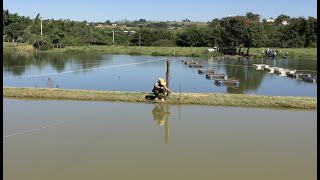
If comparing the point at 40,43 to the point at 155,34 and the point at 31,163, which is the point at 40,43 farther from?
the point at 31,163

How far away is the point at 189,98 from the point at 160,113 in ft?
5.64

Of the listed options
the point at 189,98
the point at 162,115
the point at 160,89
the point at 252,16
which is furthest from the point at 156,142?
the point at 252,16

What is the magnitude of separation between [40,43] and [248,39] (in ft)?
64.4

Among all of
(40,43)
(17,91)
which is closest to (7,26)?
(40,43)

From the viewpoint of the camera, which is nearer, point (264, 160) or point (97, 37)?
point (264, 160)

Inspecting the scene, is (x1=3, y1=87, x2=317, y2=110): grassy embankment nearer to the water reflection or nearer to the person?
the person

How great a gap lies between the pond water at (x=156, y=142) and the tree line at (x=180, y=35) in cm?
3009

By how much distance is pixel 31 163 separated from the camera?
6.39 m

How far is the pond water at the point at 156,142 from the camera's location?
20.4ft

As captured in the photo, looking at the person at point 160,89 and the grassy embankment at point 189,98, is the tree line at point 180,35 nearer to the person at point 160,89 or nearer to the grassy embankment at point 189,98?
the grassy embankment at point 189,98

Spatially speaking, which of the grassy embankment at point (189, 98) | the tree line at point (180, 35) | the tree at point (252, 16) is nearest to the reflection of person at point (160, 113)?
the grassy embankment at point (189, 98)

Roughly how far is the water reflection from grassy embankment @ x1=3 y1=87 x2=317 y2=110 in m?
0.56

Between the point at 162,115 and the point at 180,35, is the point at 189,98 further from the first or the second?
the point at 180,35

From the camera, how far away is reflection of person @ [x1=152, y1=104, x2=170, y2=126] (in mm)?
9709
